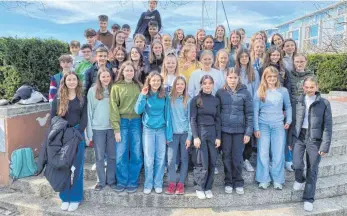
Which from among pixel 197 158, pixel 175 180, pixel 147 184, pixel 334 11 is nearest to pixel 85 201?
pixel 147 184

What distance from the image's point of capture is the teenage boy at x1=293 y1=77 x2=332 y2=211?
3838 mm

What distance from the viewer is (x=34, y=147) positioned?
4.97 m

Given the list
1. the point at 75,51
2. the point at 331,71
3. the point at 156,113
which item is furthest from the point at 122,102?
the point at 331,71

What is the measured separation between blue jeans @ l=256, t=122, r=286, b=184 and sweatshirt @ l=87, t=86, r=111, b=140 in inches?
85.2

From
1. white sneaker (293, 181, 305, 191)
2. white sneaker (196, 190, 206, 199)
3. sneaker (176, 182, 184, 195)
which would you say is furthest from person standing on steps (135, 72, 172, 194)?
white sneaker (293, 181, 305, 191)

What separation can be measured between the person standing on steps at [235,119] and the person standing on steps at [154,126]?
76cm

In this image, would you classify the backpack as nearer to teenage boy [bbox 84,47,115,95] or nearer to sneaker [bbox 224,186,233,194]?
teenage boy [bbox 84,47,115,95]

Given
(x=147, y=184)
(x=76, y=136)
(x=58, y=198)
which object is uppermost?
(x=76, y=136)

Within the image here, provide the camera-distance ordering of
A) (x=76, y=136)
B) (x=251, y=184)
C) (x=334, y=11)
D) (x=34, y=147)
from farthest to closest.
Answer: (x=334, y=11) < (x=34, y=147) < (x=251, y=184) < (x=76, y=136)

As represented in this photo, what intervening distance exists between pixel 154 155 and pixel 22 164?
2.19 m

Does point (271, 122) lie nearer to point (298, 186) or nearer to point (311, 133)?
point (311, 133)

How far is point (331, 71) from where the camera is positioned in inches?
428

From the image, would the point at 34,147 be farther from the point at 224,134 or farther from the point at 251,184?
the point at 251,184

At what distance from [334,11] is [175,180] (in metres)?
13.7
